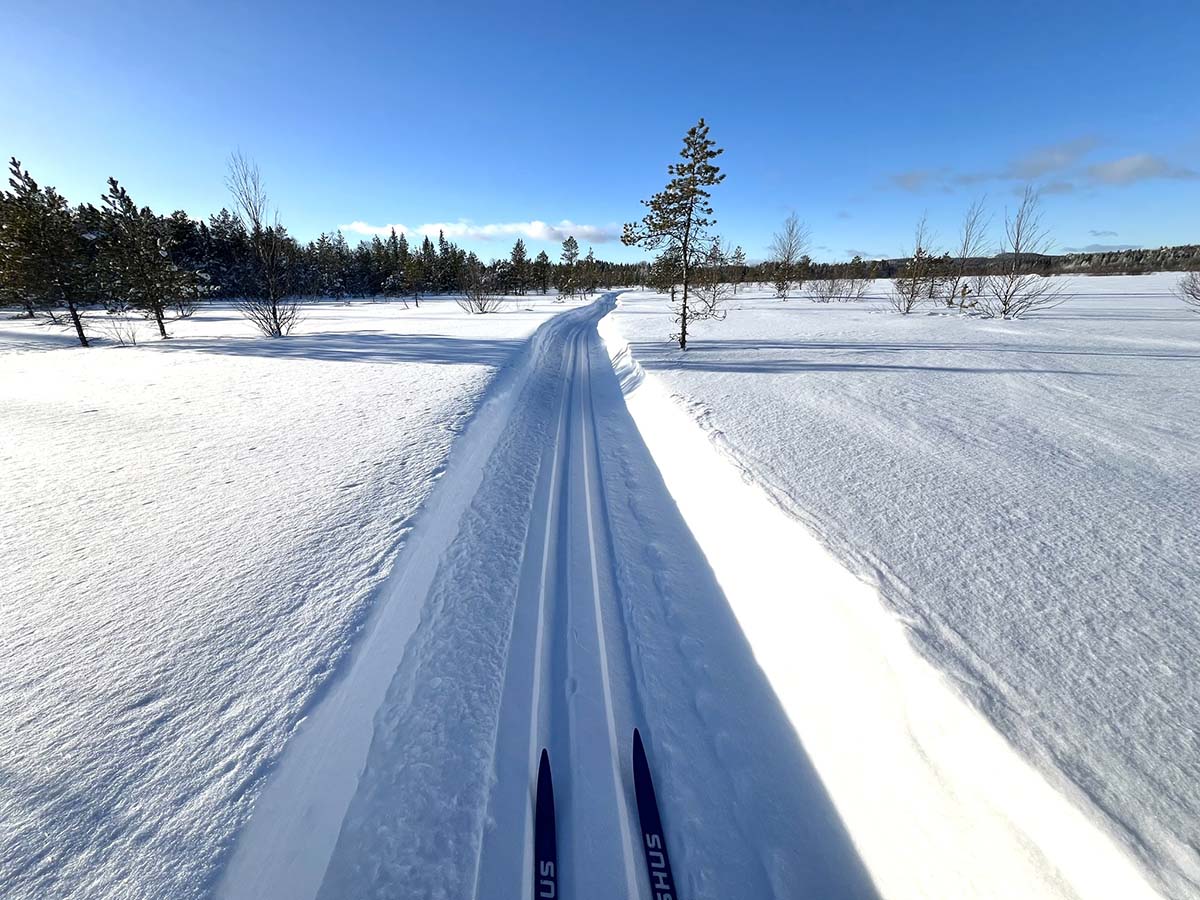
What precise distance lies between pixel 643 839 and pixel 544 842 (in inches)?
20.8

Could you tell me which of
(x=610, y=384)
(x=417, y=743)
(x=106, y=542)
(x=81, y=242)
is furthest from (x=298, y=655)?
(x=81, y=242)

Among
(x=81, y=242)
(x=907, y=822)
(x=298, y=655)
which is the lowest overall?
(x=907, y=822)

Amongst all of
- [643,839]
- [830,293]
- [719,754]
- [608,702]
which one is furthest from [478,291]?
[643,839]

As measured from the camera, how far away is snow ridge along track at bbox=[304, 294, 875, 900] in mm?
2143

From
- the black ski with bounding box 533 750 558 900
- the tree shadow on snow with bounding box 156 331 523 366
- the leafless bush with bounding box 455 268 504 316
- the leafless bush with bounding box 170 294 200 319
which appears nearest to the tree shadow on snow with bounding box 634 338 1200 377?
the tree shadow on snow with bounding box 156 331 523 366

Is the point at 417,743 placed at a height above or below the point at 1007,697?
below

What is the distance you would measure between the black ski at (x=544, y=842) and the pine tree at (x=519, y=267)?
217ft

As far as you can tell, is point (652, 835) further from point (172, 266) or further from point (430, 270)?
point (430, 270)

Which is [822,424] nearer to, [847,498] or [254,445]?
[847,498]

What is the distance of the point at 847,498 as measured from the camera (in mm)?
4469

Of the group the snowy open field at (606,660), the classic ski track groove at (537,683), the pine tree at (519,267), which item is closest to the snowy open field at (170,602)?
the snowy open field at (606,660)

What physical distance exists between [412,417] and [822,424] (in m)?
6.90

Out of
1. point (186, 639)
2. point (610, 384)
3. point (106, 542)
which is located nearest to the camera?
point (186, 639)

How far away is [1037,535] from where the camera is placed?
12.0 ft
